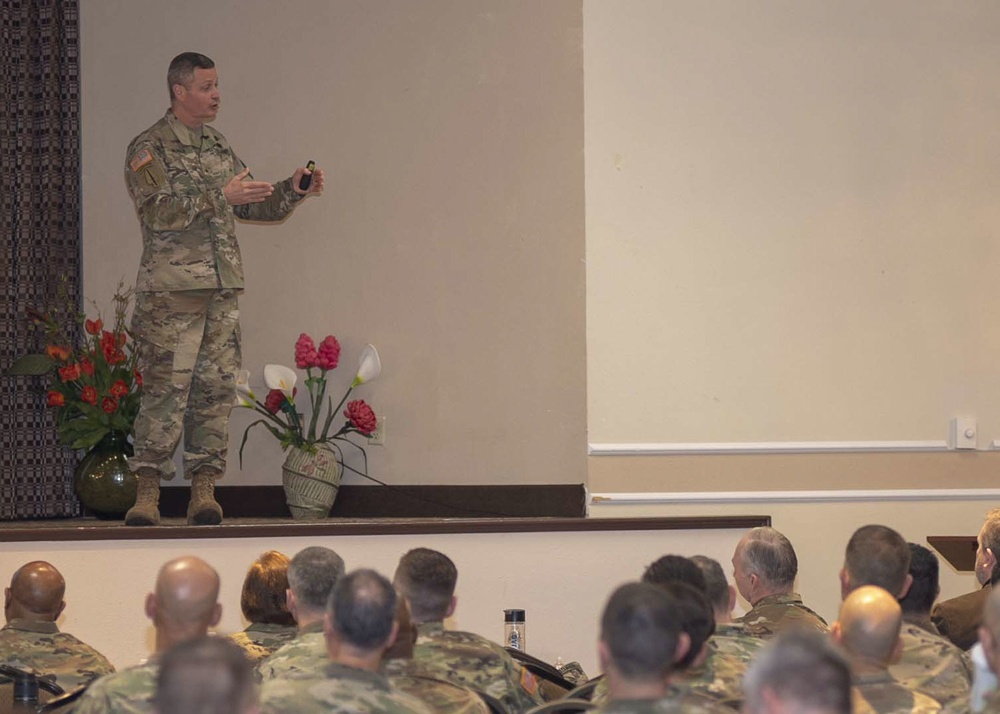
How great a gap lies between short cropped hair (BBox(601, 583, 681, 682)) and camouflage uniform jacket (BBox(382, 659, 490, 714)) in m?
0.47

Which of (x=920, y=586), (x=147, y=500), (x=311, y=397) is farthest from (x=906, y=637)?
(x=311, y=397)

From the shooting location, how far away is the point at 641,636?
2145mm

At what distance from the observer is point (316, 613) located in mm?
3150

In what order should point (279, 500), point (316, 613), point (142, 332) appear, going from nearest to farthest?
point (316, 613) → point (142, 332) → point (279, 500)

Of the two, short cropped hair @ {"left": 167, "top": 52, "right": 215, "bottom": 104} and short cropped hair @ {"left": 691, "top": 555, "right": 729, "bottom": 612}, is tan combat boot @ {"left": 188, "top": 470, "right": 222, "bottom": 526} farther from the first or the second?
short cropped hair @ {"left": 691, "top": 555, "right": 729, "bottom": 612}

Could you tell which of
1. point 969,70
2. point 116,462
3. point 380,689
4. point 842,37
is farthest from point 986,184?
point 380,689

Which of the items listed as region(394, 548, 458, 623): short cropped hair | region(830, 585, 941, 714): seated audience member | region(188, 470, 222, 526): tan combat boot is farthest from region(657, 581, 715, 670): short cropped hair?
region(188, 470, 222, 526): tan combat boot

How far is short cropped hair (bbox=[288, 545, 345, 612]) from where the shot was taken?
10.3 ft

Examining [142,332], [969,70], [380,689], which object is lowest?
[380,689]

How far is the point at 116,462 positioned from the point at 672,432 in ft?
7.37

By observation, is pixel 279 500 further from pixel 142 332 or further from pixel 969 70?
pixel 969 70

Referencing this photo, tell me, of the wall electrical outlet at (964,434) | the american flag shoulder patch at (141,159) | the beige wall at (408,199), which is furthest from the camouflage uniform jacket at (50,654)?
the wall electrical outlet at (964,434)

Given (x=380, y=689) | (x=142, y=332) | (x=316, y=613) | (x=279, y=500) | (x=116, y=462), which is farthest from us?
(x=279, y=500)

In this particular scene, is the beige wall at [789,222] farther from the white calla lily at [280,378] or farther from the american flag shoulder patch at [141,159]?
the american flag shoulder patch at [141,159]
